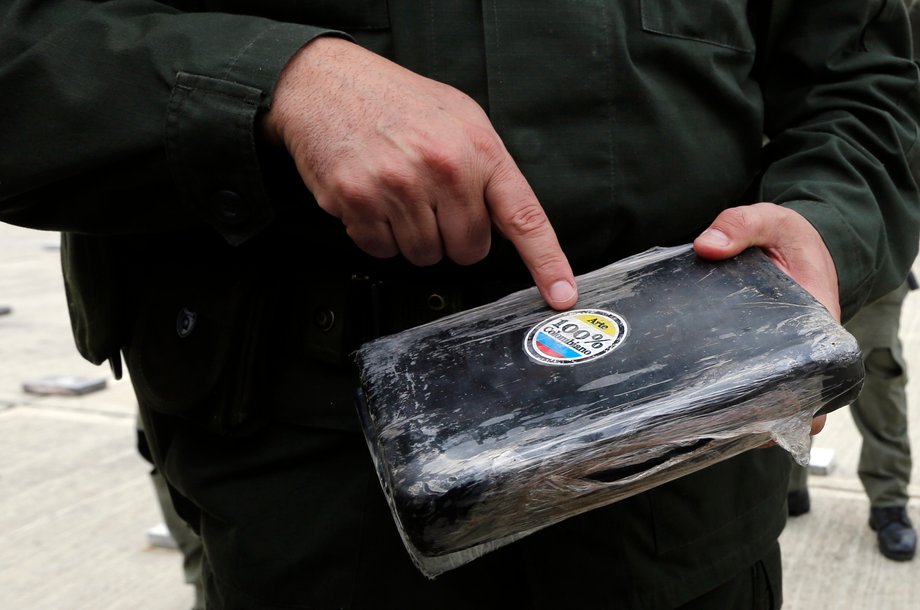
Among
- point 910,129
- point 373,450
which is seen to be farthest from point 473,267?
point 910,129

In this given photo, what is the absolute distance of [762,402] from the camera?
2.87 feet

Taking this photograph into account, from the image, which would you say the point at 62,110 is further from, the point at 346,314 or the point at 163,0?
the point at 346,314

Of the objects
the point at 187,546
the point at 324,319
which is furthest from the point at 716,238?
the point at 187,546

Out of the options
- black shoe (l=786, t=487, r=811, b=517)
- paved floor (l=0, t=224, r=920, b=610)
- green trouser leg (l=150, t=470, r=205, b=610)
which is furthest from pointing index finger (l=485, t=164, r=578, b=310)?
black shoe (l=786, t=487, r=811, b=517)

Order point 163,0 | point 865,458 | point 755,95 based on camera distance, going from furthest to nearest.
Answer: point 865,458
point 755,95
point 163,0

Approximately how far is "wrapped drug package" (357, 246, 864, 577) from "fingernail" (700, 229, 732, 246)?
0.03 metres

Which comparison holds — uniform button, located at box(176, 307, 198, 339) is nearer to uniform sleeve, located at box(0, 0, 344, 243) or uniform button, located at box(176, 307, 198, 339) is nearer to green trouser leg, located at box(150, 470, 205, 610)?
uniform sleeve, located at box(0, 0, 344, 243)

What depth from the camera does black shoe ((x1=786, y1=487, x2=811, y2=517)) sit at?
337 centimetres

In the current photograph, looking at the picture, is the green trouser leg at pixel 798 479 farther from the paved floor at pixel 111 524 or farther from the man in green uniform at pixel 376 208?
the man in green uniform at pixel 376 208

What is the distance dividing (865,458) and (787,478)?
2.20 meters

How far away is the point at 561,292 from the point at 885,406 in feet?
8.79

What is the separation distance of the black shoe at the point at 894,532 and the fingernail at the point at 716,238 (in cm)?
261

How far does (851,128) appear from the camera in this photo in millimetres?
1299

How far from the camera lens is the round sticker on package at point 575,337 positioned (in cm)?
94
